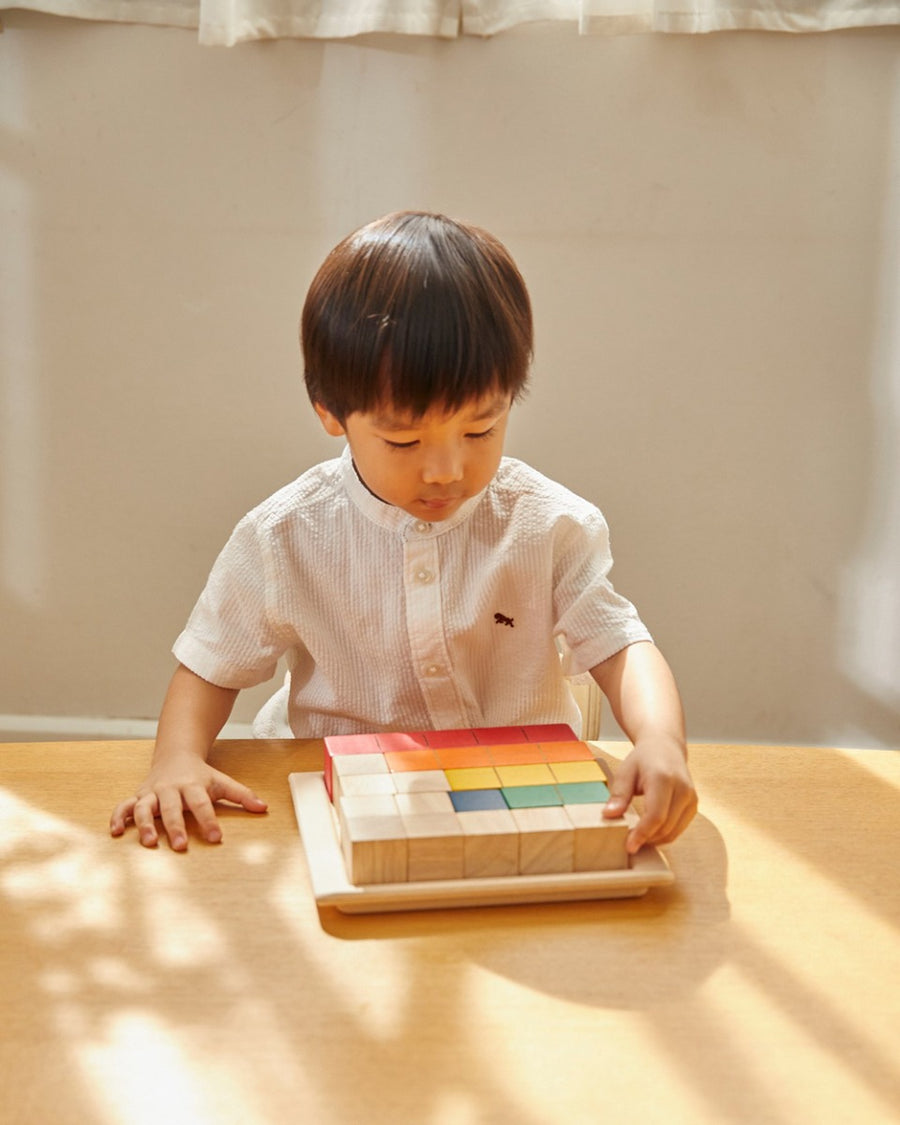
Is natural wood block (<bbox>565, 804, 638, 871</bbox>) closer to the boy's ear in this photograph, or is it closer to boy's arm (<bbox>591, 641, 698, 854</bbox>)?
boy's arm (<bbox>591, 641, 698, 854</bbox>)

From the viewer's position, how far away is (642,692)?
1071mm

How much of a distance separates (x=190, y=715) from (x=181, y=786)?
0.14m

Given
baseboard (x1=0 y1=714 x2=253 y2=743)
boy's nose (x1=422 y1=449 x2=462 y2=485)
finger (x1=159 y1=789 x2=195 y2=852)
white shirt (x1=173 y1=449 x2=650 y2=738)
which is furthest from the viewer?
baseboard (x1=0 y1=714 x2=253 y2=743)

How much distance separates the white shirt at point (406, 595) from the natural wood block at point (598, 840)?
34 cm

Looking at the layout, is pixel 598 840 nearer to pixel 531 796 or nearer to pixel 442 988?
pixel 531 796

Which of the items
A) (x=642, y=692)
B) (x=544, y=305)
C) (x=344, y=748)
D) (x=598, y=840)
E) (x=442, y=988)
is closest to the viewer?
(x=442, y=988)

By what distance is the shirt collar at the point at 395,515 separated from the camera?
1.18 metres

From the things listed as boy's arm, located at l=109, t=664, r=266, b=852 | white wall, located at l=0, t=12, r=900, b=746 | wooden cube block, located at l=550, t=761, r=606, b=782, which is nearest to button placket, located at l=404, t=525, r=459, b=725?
boy's arm, located at l=109, t=664, r=266, b=852

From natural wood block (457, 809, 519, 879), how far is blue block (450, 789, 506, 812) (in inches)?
0.8

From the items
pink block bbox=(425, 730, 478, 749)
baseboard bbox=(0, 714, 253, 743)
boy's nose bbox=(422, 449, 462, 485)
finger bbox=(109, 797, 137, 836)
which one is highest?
boy's nose bbox=(422, 449, 462, 485)

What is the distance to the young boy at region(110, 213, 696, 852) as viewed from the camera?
1.00 meters

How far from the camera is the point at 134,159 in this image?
1.87 meters

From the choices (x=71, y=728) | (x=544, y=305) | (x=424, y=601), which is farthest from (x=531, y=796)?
(x=71, y=728)

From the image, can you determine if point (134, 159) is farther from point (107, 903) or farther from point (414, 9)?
point (107, 903)
